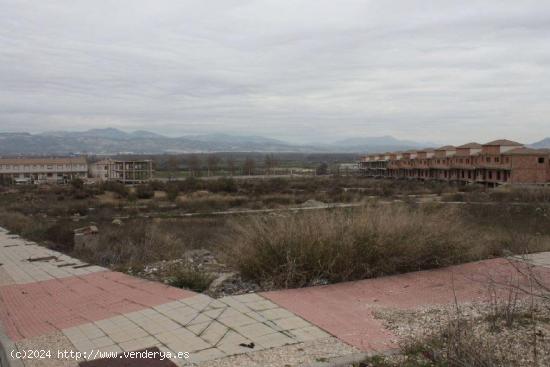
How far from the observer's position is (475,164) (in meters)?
71.4

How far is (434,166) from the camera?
8512 centimetres

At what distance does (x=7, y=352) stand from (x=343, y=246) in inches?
186

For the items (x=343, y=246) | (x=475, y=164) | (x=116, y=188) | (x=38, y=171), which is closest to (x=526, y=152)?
(x=475, y=164)

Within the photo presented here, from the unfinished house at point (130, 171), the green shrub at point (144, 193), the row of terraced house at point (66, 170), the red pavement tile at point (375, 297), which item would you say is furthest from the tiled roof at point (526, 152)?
the row of terraced house at point (66, 170)

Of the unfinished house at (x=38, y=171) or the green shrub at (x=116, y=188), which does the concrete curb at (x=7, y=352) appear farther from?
the unfinished house at (x=38, y=171)

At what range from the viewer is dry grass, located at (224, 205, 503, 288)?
24.8 feet

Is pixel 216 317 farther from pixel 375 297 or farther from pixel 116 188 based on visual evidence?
pixel 116 188

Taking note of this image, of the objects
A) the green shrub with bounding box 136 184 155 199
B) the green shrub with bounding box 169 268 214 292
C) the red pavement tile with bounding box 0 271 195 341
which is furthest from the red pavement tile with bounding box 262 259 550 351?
the green shrub with bounding box 136 184 155 199

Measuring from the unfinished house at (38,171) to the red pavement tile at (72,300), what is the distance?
312ft

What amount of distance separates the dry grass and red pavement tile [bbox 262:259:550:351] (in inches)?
11.9

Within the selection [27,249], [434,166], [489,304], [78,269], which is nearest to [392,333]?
[489,304]

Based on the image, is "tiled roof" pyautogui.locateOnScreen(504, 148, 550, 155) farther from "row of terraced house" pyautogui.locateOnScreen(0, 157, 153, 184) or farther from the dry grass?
"row of terraced house" pyautogui.locateOnScreen(0, 157, 153, 184)

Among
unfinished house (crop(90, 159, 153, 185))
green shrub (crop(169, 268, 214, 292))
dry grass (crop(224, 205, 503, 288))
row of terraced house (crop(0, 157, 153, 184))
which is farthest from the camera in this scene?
row of terraced house (crop(0, 157, 153, 184))

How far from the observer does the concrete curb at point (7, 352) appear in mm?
4742
